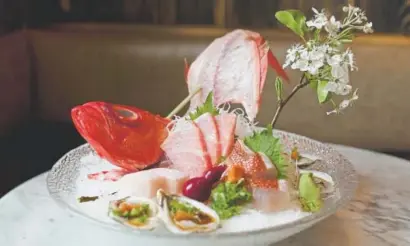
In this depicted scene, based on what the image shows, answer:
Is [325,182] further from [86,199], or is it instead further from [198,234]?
[86,199]

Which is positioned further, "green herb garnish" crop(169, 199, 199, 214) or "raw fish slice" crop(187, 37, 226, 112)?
"raw fish slice" crop(187, 37, 226, 112)

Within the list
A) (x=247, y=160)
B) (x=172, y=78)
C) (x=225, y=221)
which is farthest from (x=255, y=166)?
(x=172, y=78)

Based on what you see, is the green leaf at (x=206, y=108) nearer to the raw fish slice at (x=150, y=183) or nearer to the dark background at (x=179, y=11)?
the raw fish slice at (x=150, y=183)

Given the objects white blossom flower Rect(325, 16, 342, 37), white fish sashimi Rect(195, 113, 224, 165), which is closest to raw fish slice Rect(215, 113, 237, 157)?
white fish sashimi Rect(195, 113, 224, 165)

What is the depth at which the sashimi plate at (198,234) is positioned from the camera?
1098mm

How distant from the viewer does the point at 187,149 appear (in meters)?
1.30

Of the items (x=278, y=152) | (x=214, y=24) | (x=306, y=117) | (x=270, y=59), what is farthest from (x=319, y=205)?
(x=214, y=24)

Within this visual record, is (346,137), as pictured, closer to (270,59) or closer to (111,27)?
(111,27)

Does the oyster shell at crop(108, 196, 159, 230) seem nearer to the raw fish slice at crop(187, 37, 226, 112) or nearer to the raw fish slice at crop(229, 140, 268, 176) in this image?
the raw fish slice at crop(229, 140, 268, 176)

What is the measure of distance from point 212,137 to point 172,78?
1.16m

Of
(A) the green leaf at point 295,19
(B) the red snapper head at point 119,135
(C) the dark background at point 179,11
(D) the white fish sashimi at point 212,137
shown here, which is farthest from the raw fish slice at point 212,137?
(C) the dark background at point 179,11

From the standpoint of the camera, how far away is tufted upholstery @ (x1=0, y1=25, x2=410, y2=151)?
2.36 metres

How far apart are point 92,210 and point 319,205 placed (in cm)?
38

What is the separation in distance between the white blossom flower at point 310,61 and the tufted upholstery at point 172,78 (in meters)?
1.12
